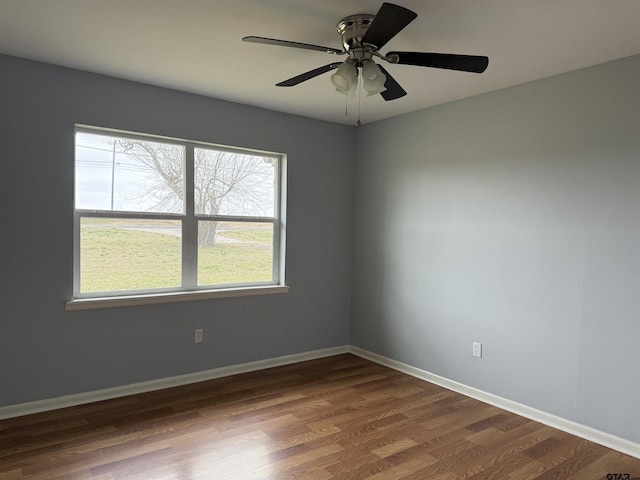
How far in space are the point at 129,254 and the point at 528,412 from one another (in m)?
3.23

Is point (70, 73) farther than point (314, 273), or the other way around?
point (314, 273)

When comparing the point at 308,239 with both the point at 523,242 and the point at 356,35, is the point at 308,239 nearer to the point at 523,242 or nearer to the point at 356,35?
the point at 523,242

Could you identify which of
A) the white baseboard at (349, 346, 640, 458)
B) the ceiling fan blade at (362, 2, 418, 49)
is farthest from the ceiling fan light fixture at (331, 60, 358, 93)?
the white baseboard at (349, 346, 640, 458)

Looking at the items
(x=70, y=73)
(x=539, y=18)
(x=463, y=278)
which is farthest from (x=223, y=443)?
(x=539, y=18)

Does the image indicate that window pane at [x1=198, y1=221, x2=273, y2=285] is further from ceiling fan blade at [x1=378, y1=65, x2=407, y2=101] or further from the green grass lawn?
ceiling fan blade at [x1=378, y1=65, x2=407, y2=101]

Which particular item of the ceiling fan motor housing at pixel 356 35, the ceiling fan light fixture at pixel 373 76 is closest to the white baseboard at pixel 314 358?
the ceiling fan light fixture at pixel 373 76

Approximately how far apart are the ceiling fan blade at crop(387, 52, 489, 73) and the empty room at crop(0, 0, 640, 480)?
0.02m

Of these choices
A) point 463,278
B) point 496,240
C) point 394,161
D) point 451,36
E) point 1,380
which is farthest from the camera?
point 394,161

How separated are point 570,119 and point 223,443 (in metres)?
3.08

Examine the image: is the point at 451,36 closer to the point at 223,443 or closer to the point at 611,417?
the point at 611,417

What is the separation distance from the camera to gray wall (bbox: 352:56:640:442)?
2680 mm

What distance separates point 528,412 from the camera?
10.2 feet

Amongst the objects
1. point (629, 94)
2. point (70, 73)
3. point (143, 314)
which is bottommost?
point (143, 314)

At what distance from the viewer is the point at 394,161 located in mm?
4180
